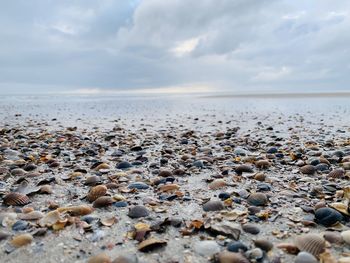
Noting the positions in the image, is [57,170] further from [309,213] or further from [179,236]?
[309,213]

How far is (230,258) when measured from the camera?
6.65 feet

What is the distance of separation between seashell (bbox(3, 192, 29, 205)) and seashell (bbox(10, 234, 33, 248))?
→ 79cm

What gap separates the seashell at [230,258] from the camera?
6.61 feet

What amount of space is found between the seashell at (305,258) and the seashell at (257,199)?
100 centimetres

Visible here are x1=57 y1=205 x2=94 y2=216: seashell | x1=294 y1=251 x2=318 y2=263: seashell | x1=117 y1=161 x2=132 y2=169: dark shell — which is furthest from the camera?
x1=117 y1=161 x2=132 y2=169: dark shell

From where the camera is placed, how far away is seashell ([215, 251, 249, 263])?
6.61ft

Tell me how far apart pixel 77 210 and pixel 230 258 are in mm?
1443

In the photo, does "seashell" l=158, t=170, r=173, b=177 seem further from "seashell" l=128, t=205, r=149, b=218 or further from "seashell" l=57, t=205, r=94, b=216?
"seashell" l=57, t=205, r=94, b=216

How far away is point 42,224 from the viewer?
8.39 ft

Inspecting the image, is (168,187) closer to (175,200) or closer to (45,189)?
(175,200)

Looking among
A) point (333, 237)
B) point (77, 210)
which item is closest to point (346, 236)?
→ point (333, 237)

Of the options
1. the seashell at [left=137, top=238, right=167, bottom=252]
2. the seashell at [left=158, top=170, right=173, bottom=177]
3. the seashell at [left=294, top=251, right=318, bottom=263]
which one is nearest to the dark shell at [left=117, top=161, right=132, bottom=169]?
the seashell at [left=158, top=170, right=173, bottom=177]

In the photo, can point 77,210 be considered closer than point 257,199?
Yes

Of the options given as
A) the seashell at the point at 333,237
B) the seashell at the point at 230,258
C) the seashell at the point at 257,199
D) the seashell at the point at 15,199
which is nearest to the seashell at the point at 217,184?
the seashell at the point at 257,199
